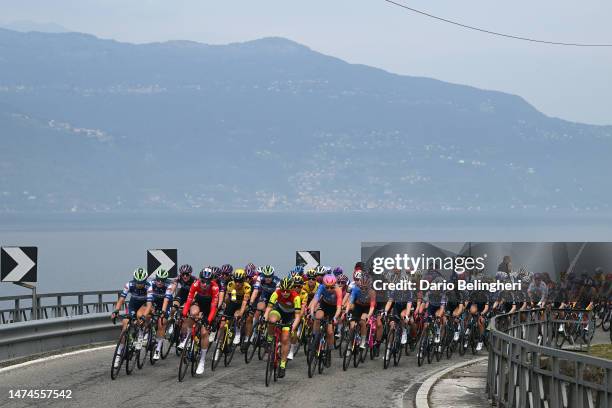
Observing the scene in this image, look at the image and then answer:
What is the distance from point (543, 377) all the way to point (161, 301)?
7.79 metres

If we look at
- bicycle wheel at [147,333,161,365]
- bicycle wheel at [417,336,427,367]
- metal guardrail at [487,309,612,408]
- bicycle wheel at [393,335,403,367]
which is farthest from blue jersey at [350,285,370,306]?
metal guardrail at [487,309,612,408]

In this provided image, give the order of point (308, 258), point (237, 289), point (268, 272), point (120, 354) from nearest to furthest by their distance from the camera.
Result: point (120, 354) < point (237, 289) < point (268, 272) < point (308, 258)

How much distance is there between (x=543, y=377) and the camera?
10.9 metres

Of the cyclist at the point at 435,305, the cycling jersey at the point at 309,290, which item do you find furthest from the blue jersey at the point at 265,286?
the cyclist at the point at 435,305

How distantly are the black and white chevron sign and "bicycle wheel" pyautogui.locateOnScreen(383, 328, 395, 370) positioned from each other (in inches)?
254

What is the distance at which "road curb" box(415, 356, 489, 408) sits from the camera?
13.5m

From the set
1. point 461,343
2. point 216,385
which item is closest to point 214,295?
point 216,385

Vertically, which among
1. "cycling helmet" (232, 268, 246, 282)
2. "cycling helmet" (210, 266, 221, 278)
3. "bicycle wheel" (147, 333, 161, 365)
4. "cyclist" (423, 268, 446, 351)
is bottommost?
"bicycle wheel" (147, 333, 161, 365)

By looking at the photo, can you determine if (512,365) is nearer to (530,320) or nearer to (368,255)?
(530,320)

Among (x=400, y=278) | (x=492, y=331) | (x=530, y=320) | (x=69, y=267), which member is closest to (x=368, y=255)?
(x=400, y=278)

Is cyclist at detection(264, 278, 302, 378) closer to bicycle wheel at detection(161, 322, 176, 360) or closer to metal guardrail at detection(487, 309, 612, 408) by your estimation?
bicycle wheel at detection(161, 322, 176, 360)

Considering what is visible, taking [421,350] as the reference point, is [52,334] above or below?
above

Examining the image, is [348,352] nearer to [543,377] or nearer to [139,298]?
[139,298]

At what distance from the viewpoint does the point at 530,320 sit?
66.5ft
